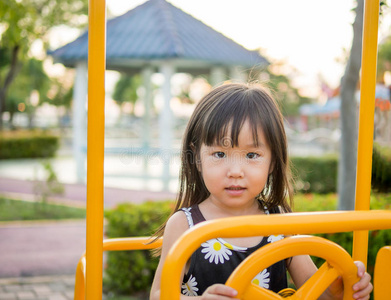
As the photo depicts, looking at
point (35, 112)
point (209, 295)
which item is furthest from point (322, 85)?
point (209, 295)

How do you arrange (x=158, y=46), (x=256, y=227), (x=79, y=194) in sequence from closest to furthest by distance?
(x=256, y=227) < (x=79, y=194) < (x=158, y=46)

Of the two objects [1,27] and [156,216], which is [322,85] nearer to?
[1,27]

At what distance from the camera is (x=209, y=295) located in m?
0.97

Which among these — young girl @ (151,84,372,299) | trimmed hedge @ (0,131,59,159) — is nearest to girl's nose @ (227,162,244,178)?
young girl @ (151,84,372,299)

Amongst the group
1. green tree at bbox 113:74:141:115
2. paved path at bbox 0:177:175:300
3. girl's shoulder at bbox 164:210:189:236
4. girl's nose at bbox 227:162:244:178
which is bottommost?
paved path at bbox 0:177:175:300

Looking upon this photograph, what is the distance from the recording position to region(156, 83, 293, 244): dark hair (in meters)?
1.31

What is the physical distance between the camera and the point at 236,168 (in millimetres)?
1268

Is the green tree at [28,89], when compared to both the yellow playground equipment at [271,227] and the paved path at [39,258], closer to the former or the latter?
the paved path at [39,258]

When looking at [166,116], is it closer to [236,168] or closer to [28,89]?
[236,168]

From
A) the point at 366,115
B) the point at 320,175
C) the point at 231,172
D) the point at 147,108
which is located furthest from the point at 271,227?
the point at 147,108

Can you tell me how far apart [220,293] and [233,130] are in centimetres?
49

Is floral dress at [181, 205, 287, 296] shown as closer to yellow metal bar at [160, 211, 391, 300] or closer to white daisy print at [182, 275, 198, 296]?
white daisy print at [182, 275, 198, 296]

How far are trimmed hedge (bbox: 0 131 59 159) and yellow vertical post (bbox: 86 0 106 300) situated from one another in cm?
1610

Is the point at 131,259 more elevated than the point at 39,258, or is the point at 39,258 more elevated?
the point at 131,259
